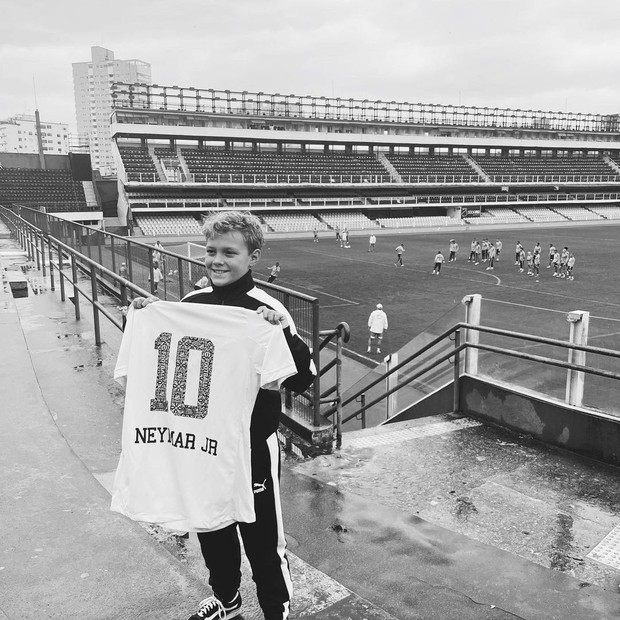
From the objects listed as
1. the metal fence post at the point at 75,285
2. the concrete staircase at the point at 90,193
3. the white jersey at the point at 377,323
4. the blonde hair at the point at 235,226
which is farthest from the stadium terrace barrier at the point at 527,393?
the concrete staircase at the point at 90,193

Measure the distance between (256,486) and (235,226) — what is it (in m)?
1.21

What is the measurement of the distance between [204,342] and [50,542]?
1567 millimetres

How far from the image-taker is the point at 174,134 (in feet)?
202

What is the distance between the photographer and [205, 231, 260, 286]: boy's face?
2.63 m

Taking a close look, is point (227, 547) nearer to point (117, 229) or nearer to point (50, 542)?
point (50, 542)

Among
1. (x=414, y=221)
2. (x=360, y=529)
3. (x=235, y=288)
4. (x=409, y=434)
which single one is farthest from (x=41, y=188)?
(x=235, y=288)

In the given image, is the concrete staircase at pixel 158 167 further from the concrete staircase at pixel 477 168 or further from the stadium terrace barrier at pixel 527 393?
the stadium terrace barrier at pixel 527 393

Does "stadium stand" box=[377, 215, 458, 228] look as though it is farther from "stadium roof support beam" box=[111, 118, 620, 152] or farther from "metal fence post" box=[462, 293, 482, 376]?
"metal fence post" box=[462, 293, 482, 376]

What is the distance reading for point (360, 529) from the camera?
3619mm

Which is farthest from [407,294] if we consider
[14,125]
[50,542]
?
[14,125]

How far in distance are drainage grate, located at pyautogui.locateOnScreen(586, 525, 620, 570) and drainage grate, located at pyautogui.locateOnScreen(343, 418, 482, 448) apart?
2.03m

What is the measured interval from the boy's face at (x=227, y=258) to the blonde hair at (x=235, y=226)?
0.06 feet

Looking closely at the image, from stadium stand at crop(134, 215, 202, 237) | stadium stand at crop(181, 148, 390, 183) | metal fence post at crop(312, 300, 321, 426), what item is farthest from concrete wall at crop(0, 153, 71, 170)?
metal fence post at crop(312, 300, 321, 426)

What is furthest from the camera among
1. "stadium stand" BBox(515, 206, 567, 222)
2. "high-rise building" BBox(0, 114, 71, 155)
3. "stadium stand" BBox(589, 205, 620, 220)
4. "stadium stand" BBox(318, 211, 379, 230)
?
"high-rise building" BBox(0, 114, 71, 155)
